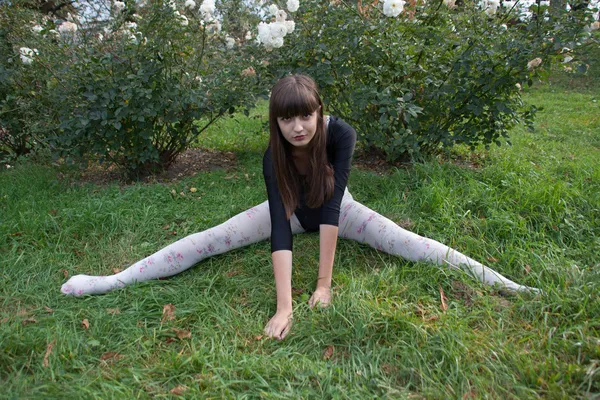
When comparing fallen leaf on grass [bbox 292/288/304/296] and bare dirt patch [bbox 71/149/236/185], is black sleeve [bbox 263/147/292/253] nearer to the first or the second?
fallen leaf on grass [bbox 292/288/304/296]

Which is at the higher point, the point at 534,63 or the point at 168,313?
the point at 534,63

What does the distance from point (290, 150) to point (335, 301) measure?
0.72m

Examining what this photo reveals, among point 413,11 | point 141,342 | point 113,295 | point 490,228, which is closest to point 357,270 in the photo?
point 490,228

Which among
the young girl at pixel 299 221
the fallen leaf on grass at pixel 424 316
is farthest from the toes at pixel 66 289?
the fallen leaf on grass at pixel 424 316

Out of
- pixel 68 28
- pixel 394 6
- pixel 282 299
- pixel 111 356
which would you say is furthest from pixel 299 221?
pixel 68 28

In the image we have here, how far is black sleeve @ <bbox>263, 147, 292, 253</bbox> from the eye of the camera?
187 centimetres

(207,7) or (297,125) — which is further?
(207,7)

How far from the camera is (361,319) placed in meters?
1.64

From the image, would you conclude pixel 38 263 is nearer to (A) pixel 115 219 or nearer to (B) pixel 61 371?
(A) pixel 115 219

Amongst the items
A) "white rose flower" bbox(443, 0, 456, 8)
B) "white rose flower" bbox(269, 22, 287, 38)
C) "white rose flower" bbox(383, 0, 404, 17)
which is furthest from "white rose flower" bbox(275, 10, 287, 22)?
"white rose flower" bbox(443, 0, 456, 8)

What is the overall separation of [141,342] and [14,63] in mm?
3008

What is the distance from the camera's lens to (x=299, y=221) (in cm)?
230

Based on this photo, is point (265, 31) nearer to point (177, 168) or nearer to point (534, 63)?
Result: point (177, 168)

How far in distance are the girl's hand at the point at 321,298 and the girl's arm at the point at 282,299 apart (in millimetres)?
107
